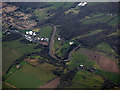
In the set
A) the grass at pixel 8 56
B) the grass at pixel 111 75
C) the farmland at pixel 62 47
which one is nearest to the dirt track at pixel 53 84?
the farmland at pixel 62 47

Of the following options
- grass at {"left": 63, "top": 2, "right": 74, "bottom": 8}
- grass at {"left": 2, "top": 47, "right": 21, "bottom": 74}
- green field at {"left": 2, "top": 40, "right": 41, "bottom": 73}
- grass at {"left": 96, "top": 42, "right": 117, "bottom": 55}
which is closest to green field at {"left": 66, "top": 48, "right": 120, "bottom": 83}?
grass at {"left": 96, "top": 42, "right": 117, "bottom": 55}

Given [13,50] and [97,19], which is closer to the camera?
[13,50]

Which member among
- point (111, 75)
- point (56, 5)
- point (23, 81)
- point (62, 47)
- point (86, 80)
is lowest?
point (23, 81)

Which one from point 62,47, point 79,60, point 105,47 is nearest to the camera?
point 79,60

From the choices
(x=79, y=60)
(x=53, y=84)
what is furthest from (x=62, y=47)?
(x=53, y=84)

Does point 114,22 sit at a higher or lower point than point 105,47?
higher

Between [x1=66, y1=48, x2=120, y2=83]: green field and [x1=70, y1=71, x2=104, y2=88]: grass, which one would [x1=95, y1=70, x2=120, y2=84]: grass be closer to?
[x1=66, y1=48, x2=120, y2=83]: green field

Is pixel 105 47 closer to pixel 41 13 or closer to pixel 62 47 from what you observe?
pixel 62 47
